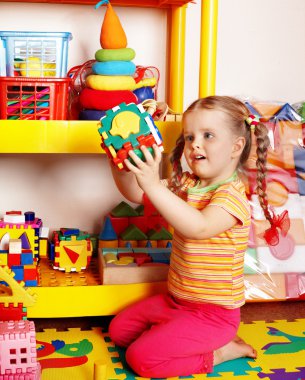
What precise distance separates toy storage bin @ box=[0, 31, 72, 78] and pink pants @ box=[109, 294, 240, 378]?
22.4 inches

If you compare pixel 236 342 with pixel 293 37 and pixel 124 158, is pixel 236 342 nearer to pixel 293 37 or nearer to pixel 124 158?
pixel 124 158

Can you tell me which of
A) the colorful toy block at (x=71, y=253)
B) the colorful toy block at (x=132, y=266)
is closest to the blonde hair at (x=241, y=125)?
the colorful toy block at (x=132, y=266)

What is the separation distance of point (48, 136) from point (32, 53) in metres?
0.19

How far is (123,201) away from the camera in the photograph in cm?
163

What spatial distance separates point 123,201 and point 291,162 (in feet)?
1.48

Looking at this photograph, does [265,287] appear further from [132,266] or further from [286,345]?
[132,266]

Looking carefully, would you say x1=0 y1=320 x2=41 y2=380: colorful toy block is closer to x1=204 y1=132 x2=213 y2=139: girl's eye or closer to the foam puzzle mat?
the foam puzzle mat

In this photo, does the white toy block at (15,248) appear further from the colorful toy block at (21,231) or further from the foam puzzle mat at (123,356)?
the foam puzzle mat at (123,356)

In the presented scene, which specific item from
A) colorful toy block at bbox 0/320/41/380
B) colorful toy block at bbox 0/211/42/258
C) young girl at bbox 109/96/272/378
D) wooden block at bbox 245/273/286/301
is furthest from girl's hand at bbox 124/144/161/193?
wooden block at bbox 245/273/286/301

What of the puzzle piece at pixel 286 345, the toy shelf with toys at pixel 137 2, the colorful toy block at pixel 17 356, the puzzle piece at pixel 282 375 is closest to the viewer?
the colorful toy block at pixel 17 356

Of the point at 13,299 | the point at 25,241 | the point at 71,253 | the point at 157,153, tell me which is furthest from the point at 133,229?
the point at 157,153

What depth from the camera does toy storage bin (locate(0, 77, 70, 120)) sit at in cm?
131

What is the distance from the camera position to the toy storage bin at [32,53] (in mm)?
1323

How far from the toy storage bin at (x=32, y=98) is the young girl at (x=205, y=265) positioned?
223mm
